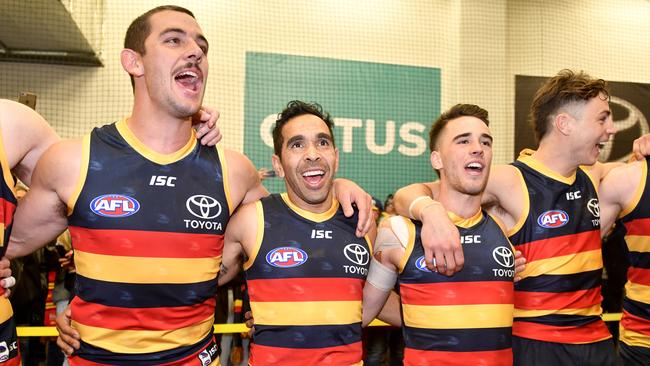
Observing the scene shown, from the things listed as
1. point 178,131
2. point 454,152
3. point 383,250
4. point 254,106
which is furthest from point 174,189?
point 254,106

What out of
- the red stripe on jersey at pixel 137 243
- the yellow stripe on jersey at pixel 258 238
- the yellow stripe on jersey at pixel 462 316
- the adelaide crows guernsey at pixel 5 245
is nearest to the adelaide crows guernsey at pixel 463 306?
the yellow stripe on jersey at pixel 462 316

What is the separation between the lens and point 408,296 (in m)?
3.07

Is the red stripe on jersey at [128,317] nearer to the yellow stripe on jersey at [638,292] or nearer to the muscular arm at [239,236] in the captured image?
the muscular arm at [239,236]

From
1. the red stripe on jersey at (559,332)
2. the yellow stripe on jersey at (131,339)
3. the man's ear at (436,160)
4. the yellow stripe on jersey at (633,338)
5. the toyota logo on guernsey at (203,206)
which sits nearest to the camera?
the yellow stripe on jersey at (131,339)

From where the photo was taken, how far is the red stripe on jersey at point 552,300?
330 cm

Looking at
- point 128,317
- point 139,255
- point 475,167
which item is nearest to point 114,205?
point 139,255

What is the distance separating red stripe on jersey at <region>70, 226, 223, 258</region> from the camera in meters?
2.56

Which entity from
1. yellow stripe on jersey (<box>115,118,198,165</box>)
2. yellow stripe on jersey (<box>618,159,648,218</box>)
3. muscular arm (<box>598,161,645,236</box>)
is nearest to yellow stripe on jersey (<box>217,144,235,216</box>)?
yellow stripe on jersey (<box>115,118,198,165</box>)

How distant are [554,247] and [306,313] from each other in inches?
59.0

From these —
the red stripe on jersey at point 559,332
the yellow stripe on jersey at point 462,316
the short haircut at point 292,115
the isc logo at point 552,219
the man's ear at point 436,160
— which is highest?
the short haircut at point 292,115

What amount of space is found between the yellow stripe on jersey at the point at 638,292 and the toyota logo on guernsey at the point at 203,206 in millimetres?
2720

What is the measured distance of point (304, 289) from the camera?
291 centimetres

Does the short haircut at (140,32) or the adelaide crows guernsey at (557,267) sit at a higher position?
the short haircut at (140,32)

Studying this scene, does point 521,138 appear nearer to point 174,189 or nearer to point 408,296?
point 408,296
